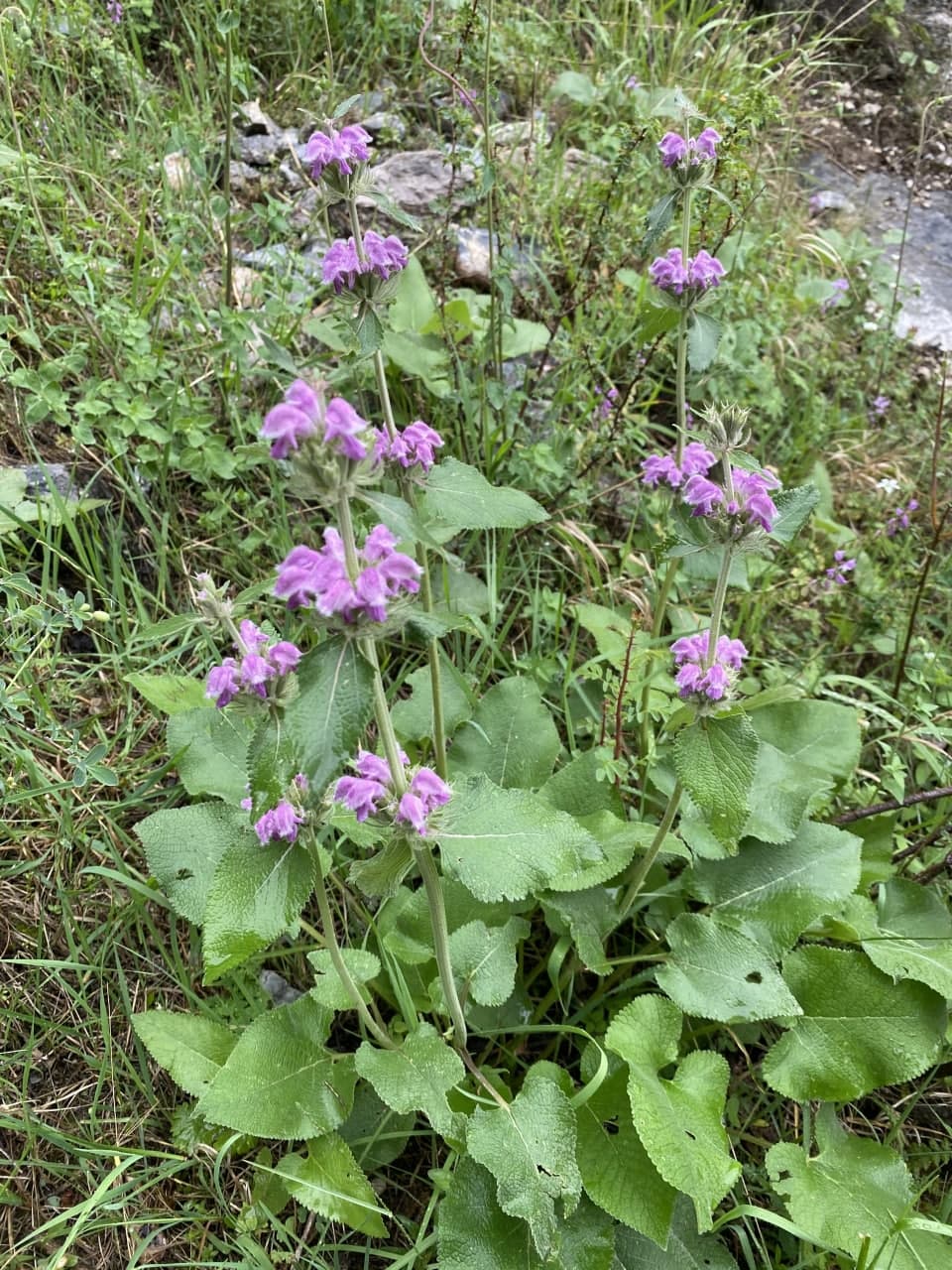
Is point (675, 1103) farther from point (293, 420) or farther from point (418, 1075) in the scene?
point (293, 420)

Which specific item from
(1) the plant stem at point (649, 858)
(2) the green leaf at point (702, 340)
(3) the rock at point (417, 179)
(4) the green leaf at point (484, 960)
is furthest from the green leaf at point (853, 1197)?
(3) the rock at point (417, 179)

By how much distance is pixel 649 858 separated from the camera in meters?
2.29

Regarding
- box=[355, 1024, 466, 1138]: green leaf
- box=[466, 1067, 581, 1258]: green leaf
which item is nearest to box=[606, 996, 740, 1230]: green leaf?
box=[466, 1067, 581, 1258]: green leaf

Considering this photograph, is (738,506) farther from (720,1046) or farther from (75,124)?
(75,124)

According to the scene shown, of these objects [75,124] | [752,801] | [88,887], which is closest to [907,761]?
[752,801]

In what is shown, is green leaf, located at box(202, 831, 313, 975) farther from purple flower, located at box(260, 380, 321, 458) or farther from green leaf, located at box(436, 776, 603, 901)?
purple flower, located at box(260, 380, 321, 458)

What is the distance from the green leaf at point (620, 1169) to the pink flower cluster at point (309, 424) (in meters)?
1.69

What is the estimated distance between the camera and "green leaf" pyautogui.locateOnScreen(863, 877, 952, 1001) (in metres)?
2.26

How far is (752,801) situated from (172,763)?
63.6 inches

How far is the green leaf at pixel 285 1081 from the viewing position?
1.89m

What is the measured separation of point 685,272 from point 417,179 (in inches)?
91.5

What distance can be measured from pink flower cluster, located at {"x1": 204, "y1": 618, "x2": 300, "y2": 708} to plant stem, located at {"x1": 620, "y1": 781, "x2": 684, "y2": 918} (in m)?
0.96

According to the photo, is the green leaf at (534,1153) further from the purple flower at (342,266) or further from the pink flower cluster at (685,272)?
the pink flower cluster at (685,272)

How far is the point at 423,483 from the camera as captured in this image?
6.75ft
